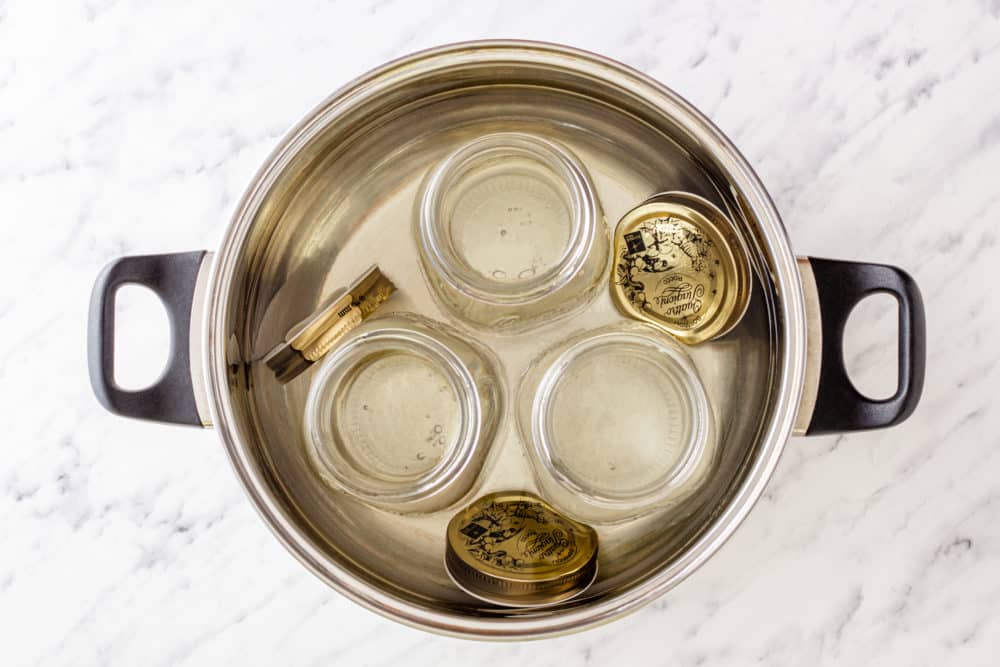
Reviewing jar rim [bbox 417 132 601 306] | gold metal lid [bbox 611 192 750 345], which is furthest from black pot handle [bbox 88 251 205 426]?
gold metal lid [bbox 611 192 750 345]

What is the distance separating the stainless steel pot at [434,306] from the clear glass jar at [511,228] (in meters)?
0.05

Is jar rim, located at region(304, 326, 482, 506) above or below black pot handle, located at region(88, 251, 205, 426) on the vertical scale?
below

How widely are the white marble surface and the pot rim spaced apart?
17cm

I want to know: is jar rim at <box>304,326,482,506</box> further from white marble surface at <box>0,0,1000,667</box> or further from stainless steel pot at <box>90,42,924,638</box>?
white marble surface at <box>0,0,1000,667</box>

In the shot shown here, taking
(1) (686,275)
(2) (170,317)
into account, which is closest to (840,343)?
(1) (686,275)

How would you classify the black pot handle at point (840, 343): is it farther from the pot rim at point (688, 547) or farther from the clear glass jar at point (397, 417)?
the clear glass jar at point (397, 417)

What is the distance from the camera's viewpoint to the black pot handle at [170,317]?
0.44 m

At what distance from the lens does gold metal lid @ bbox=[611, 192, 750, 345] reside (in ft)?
1.57

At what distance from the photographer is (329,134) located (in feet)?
1.48

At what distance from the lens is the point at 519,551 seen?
1.53ft

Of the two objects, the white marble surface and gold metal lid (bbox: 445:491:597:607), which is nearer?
gold metal lid (bbox: 445:491:597:607)

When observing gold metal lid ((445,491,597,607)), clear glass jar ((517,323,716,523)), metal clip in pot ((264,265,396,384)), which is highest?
metal clip in pot ((264,265,396,384))

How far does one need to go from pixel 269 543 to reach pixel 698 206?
0.40 metres

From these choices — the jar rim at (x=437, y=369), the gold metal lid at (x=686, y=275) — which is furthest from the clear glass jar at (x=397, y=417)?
the gold metal lid at (x=686, y=275)
